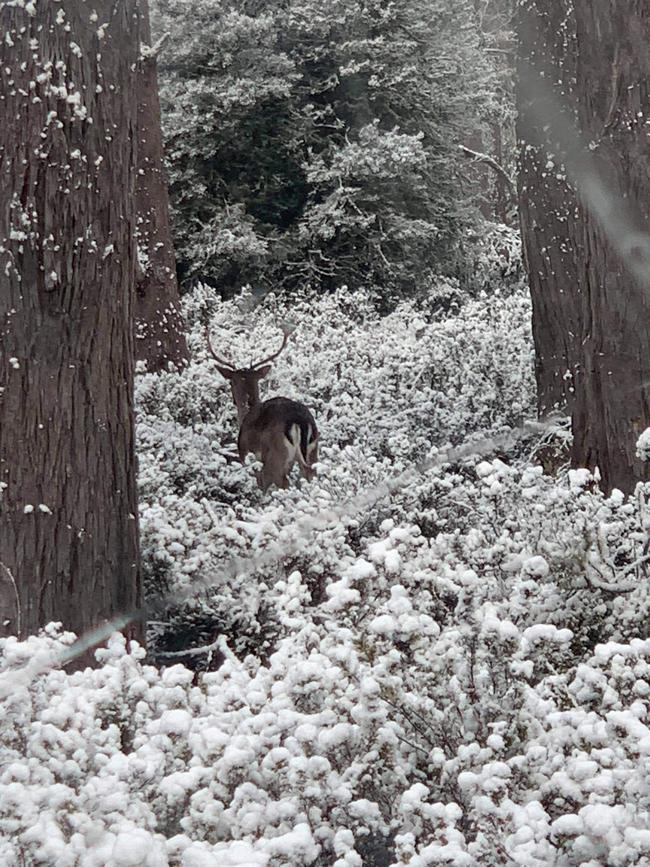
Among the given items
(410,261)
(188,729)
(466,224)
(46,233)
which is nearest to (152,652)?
(46,233)

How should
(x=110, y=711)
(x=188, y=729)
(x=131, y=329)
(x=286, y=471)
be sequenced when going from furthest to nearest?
(x=286, y=471), (x=131, y=329), (x=110, y=711), (x=188, y=729)

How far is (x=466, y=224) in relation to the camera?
1797 centimetres

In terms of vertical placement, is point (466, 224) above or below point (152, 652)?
above

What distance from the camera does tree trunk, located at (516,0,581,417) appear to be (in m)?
6.00

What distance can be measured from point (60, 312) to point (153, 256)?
6786mm

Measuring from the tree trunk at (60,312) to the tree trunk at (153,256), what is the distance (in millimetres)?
6105

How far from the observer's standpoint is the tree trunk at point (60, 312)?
4020mm

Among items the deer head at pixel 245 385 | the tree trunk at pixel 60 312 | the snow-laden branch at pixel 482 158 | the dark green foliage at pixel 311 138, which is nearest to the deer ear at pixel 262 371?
the deer head at pixel 245 385

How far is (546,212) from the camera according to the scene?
6.72 metres

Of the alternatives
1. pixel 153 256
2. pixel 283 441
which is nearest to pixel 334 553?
pixel 283 441

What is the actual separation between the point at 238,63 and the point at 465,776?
16554 mm

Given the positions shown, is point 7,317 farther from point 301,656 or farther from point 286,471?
point 286,471

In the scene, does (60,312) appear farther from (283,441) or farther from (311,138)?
(311,138)

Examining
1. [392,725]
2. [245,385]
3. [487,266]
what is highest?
[487,266]
